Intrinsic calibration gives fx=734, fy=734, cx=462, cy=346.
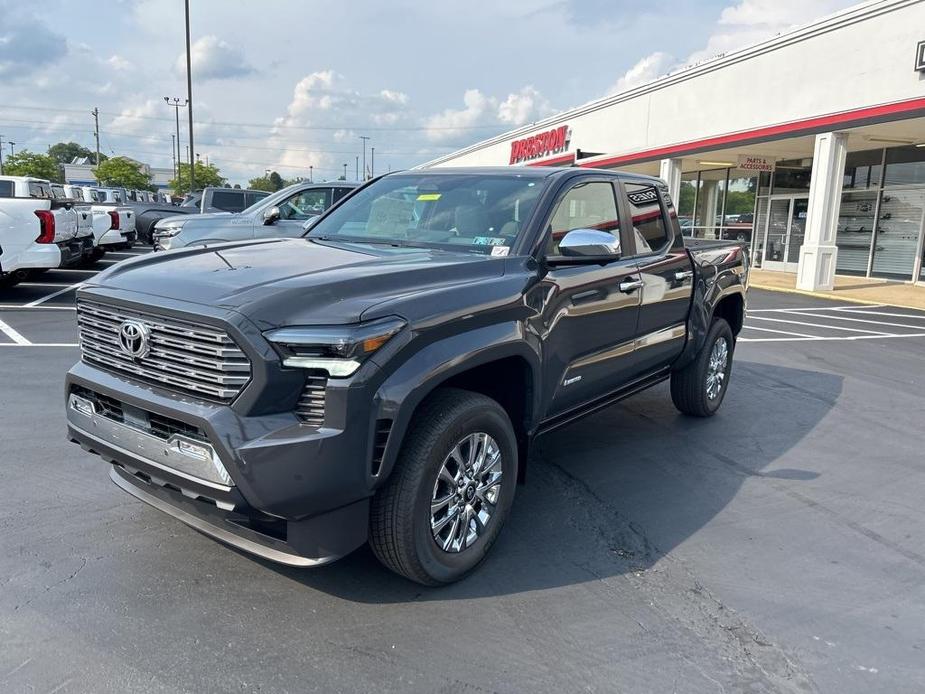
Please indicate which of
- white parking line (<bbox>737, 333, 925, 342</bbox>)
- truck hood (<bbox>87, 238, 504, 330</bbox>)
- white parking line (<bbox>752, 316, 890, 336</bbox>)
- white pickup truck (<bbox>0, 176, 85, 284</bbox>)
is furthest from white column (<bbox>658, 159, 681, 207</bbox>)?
truck hood (<bbox>87, 238, 504, 330</bbox>)

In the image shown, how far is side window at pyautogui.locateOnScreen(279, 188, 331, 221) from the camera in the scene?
10.9m

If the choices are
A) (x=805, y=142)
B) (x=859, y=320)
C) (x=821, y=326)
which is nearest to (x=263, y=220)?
(x=821, y=326)

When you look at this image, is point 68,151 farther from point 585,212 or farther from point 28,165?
point 585,212

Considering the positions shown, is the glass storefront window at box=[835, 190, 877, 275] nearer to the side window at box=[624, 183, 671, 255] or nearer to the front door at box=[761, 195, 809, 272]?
the front door at box=[761, 195, 809, 272]

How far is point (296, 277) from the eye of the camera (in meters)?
3.05

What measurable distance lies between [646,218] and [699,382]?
151 cm

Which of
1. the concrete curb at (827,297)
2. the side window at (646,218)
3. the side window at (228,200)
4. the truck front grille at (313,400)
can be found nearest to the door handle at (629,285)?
the side window at (646,218)

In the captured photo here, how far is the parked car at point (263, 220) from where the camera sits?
10305mm

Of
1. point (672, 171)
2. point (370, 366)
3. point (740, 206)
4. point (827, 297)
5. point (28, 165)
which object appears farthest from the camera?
point (28, 165)

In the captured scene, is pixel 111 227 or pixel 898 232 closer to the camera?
pixel 111 227

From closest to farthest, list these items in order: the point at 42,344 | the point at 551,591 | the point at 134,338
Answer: the point at 134,338, the point at 551,591, the point at 42,344

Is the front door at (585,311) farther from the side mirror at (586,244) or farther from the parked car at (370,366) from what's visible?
the side mirror at (586,244)

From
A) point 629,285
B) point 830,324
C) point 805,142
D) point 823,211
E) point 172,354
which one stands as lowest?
point 830,324

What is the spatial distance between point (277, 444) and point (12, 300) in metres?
10.8
